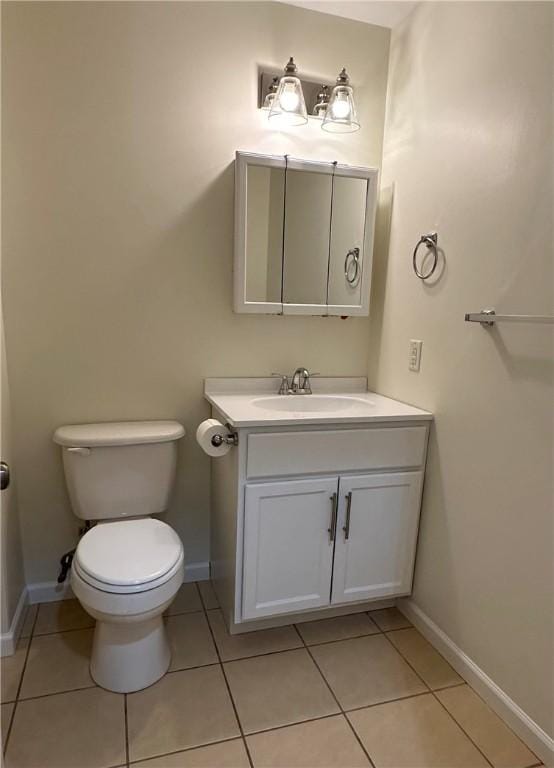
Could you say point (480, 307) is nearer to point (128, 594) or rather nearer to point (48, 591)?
point (128, 594)

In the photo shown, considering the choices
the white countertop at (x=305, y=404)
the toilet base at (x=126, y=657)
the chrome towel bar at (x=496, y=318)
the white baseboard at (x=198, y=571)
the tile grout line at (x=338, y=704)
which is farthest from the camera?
the white baseboard at (x=198, y=571)

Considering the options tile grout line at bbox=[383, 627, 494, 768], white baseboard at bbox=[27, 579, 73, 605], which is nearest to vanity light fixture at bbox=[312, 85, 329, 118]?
tile grout line at bbox=[383, 627, 494, 768]

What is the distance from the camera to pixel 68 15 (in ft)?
5.31

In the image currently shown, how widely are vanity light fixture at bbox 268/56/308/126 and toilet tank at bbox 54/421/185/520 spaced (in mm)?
1321

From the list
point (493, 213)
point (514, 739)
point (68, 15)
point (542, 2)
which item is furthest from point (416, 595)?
point (68, 15)

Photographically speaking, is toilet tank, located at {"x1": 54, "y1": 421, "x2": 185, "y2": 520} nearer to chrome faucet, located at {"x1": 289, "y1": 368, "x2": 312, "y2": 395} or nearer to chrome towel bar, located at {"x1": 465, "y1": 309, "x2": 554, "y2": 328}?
chrome faucet, located at {"x1": 289, "y1": 368, "x2": 312, "y2": 395}

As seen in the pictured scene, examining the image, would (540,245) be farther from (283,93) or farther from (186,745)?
(186,745)

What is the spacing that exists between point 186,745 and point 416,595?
1.00 meters

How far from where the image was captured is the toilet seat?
1364 millimetres

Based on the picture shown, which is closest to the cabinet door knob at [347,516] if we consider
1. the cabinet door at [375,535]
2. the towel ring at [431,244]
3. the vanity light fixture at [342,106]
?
the cabinet door at [375,535]

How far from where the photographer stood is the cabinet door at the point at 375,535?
171 centimetres

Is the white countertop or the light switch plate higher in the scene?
the light switch plate

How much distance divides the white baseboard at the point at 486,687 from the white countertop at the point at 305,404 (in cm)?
81

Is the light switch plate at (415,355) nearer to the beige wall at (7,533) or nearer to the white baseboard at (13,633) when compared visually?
the beige wall at (7,533)
